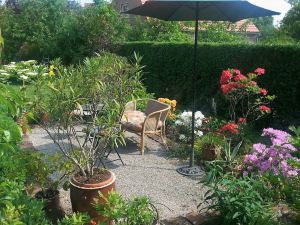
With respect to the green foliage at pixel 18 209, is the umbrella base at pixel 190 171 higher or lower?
lower

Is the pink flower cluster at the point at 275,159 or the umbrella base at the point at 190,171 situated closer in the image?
the pink flower cluster at the point at 275,159

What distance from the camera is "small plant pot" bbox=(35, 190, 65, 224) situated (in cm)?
370

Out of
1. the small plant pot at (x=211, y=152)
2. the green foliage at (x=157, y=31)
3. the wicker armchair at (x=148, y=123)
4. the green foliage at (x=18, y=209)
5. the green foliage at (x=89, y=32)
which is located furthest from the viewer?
the green foliage at (x=89, y=32)

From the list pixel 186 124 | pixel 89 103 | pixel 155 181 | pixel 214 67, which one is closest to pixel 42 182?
pixel 89 103

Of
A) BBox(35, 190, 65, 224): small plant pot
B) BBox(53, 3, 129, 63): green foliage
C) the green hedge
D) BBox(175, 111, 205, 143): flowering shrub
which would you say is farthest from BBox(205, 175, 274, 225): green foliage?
BBox(53, 3, 129, 63): green foliage

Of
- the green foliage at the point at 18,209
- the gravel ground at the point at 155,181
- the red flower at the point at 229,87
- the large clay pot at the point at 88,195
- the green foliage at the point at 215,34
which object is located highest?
the green foliage at the point at 215,34

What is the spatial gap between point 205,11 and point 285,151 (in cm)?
289

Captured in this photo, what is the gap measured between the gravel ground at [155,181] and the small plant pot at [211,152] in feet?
1.56

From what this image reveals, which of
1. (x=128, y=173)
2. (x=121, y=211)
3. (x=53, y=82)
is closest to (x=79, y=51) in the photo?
(x=128, y=173)

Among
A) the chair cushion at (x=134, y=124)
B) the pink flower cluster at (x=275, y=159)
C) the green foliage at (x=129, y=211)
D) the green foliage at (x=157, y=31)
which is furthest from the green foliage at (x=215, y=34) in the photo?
the green foliage at (x=129, y=211)

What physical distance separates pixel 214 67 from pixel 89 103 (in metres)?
6.07

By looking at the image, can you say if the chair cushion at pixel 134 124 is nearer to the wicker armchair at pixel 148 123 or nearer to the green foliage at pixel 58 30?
the wicker armchair at pixel 148 123

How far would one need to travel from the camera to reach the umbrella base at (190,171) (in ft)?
17.6

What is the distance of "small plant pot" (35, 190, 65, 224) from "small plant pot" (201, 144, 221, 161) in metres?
2.79
